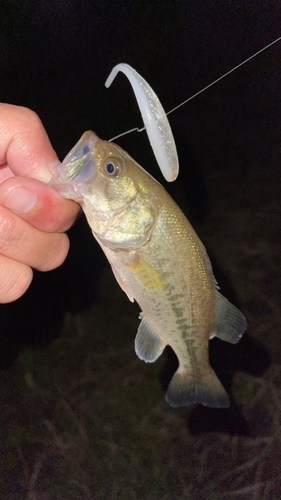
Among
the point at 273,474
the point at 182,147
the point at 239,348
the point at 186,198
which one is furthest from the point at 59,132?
the point at 273,474

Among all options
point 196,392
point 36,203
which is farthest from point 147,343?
point 36,203

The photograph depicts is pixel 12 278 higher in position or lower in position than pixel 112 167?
lower

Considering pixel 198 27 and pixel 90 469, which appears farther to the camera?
pixel 198 27

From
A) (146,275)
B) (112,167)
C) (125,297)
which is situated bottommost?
(125,297)

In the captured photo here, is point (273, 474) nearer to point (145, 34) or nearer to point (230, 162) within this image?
point (230, 162)

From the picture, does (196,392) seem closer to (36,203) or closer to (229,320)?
(229,320)

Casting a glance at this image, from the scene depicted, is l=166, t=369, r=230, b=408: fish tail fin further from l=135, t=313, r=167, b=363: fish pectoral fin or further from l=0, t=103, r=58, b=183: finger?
l=0, t=103, r=58, b=183: finger

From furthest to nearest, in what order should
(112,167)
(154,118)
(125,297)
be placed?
(125,297) < (112,167) < (154,118)
